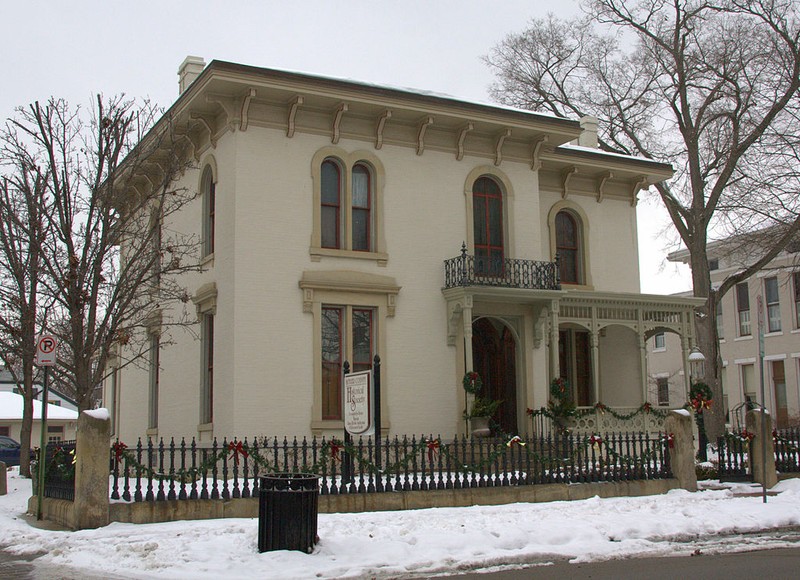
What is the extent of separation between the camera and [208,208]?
71.7 ft

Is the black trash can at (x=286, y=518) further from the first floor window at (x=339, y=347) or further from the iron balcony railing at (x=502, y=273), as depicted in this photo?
the iron balcony railing at (x=502, y=273)

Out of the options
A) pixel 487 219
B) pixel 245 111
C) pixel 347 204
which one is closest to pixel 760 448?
pixel 487 219

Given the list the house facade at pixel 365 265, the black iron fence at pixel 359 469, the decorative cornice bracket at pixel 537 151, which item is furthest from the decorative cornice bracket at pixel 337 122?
the black iron fence at pixel 359 469

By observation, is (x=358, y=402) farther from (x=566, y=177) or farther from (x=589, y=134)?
(x=589, y=134)

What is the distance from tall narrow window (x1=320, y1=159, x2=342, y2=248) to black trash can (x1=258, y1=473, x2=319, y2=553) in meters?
10.6

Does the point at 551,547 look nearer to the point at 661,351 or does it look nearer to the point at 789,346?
the point at 789,346

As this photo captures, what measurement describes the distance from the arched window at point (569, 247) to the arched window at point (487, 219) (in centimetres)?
284

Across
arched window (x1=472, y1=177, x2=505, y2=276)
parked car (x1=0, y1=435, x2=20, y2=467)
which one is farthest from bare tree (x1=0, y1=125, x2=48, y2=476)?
parked car (x1=0, y1=435, x2=20, y2=467)

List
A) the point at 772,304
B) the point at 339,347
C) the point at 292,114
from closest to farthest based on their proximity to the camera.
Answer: the point at 292,114 → the point at 339,347 → the point at 772,304

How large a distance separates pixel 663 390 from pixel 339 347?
33508 mm

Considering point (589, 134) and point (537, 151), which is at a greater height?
point (589, 134)

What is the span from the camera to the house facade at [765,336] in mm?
42281

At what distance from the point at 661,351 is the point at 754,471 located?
116 feet

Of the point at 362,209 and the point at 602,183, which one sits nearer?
the point at 362,209
